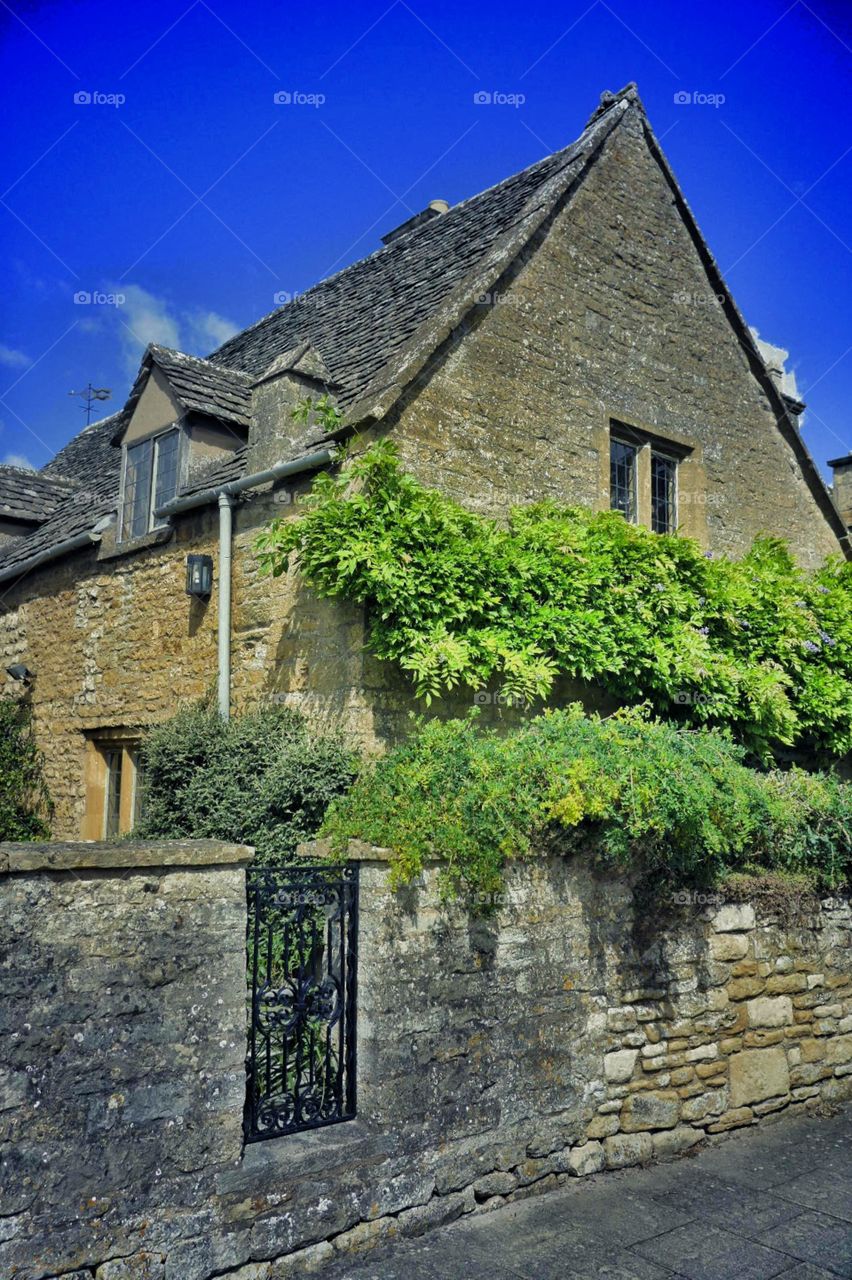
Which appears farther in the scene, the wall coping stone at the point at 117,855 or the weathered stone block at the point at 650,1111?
the weathered stone block at the point at 650,1111

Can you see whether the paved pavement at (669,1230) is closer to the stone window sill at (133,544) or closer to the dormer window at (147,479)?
the stone window sill at (133,544)

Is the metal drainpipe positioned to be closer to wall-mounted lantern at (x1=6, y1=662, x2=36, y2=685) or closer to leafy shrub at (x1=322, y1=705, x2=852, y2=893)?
leafy shrub at (x1=322, y1=705, x2=852, y2=893)

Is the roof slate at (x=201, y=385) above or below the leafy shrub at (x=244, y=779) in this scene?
above

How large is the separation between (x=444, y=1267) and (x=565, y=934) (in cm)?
199

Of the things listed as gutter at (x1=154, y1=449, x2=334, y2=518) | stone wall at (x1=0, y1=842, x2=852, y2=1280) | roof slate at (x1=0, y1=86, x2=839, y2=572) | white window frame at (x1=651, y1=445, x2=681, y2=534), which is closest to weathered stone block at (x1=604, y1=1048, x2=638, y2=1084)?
stone wall at (x1=0, y1=842, x2=852, y2=1280)

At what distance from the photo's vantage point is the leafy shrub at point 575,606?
25.9ft

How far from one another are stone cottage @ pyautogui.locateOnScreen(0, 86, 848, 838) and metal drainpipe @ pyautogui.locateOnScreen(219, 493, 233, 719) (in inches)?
0.9

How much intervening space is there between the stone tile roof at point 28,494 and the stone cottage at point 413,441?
776 millimetres

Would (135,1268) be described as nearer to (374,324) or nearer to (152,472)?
(152,472)

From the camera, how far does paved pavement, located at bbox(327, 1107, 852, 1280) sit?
4.84 m

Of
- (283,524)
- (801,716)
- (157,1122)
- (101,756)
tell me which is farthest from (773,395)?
(157,1122)

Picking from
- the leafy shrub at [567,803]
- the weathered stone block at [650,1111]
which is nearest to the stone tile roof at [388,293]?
the leafy shrub at [567,803]

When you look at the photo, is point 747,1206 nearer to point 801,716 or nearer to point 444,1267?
point 444,1267

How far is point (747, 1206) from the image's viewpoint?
5656 mm
